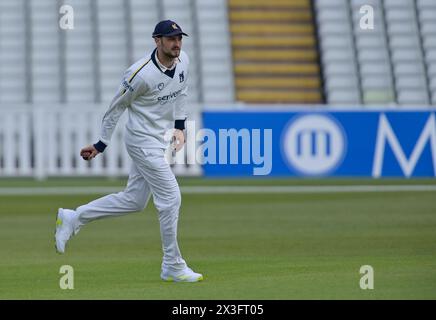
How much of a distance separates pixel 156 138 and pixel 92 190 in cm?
955

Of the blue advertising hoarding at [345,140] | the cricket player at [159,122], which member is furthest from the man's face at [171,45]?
the blue advertising hoarding at [345,140]

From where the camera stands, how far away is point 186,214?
14.3 meters

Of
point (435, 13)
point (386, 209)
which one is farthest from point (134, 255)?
point (435, 13)

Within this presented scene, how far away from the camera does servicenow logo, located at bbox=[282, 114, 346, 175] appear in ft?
67.1

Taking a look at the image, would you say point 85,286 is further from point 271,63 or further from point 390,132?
point 271,63

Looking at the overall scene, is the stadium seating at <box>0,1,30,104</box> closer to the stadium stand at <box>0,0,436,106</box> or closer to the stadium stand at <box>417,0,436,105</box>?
the stadium stand at <box>0,0,436,106</box>

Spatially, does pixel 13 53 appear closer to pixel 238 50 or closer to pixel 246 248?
pixel 238 50

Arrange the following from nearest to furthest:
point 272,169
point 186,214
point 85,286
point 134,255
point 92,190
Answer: point 85,286, point 134,255, point 186,214, point 92,190, point 272,169

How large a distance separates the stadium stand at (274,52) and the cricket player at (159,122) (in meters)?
16.4

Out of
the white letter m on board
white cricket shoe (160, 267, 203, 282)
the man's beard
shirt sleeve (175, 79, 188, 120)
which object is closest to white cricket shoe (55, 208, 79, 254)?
white cricket shoe (160, 267, 203, 282)

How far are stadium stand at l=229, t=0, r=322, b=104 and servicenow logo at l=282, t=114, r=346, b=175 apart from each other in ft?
15.2

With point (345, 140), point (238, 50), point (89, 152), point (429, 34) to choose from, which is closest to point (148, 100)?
point (89, 152)

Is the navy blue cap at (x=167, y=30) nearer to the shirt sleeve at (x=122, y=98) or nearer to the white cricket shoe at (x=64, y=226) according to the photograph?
the shirt sleeve at (x=122, y=98)

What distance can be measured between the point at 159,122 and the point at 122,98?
36 cm
